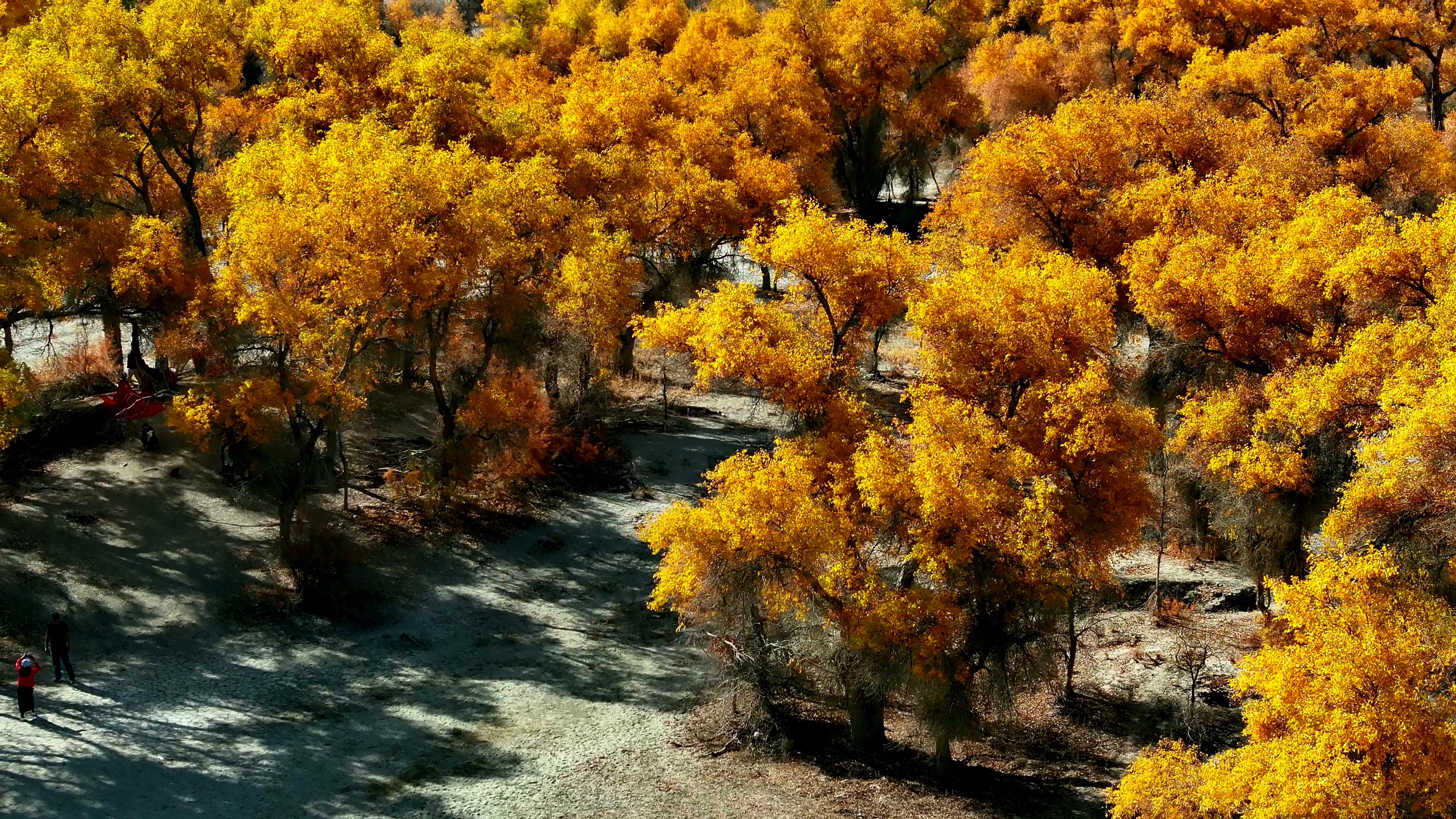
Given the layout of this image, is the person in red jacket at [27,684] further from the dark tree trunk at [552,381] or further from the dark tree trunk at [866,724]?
the dark tree trunk at [552,381]

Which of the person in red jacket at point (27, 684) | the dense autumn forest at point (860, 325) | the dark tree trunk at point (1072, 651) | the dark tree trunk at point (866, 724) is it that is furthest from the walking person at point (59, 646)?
the dark tree trunk at point (1072, 651)

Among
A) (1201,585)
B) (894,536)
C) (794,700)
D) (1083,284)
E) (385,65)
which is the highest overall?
(385,65)

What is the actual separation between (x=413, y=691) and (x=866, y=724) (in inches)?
350

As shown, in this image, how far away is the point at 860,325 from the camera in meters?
26.5

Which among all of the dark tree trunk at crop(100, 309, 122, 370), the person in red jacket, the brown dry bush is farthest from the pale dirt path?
the brown dry bush

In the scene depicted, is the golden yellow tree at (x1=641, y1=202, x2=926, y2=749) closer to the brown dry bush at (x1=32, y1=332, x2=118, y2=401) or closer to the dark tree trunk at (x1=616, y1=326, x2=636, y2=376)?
the dark tree trunk at (x1=616, y1=326, x2=636, y2=376)

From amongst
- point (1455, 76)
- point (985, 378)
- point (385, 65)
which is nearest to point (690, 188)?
point (385, 65)

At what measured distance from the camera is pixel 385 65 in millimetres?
38875

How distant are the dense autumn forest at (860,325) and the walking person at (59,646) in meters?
4.06

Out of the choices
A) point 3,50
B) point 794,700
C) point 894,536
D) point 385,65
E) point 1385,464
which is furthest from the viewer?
point 385,65

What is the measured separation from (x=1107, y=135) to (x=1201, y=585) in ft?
48.8

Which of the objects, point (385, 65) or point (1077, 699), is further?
point (385, 65)

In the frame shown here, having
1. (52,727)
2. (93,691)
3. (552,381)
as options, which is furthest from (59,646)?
(552,381)

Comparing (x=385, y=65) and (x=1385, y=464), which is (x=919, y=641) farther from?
(x=385, y=65)
